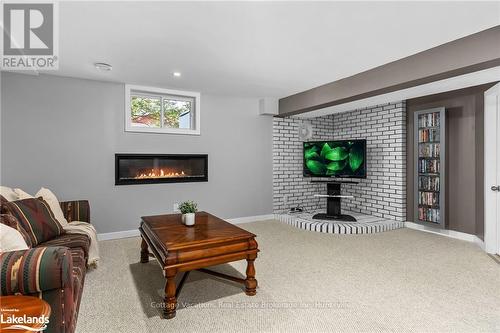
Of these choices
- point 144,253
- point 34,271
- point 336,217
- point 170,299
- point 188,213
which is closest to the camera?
point 34,271

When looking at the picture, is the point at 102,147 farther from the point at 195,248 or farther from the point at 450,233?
the point at 450,233

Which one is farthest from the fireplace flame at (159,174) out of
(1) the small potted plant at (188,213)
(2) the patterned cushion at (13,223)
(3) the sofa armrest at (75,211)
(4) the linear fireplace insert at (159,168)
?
(2) the patterned cushion at (13,223)

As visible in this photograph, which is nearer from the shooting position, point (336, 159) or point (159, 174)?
point (159, 174)

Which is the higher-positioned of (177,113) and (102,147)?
(177,113)

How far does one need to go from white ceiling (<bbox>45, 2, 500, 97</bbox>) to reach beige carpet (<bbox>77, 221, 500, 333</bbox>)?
231 cm

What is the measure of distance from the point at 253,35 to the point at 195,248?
1.98 metres

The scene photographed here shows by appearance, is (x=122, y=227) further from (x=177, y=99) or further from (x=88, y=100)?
(x=177, y=99)

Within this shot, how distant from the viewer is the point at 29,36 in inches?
100

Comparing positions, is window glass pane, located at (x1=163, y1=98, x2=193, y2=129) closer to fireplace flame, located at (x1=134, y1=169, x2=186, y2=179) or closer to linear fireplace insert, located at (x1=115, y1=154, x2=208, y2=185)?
linear fireplace insert, located at (x1=115, y1=154, x2=208, y2=185)

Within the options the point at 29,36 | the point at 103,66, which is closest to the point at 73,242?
the point at 29,36

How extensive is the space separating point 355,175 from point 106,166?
405 centimetres

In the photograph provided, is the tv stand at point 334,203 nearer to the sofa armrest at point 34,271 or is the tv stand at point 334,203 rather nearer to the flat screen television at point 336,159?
the flat screen television at point 336,159

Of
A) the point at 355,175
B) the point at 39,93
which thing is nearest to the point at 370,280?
the point at 355,175

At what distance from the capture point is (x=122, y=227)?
4164 millimetres
